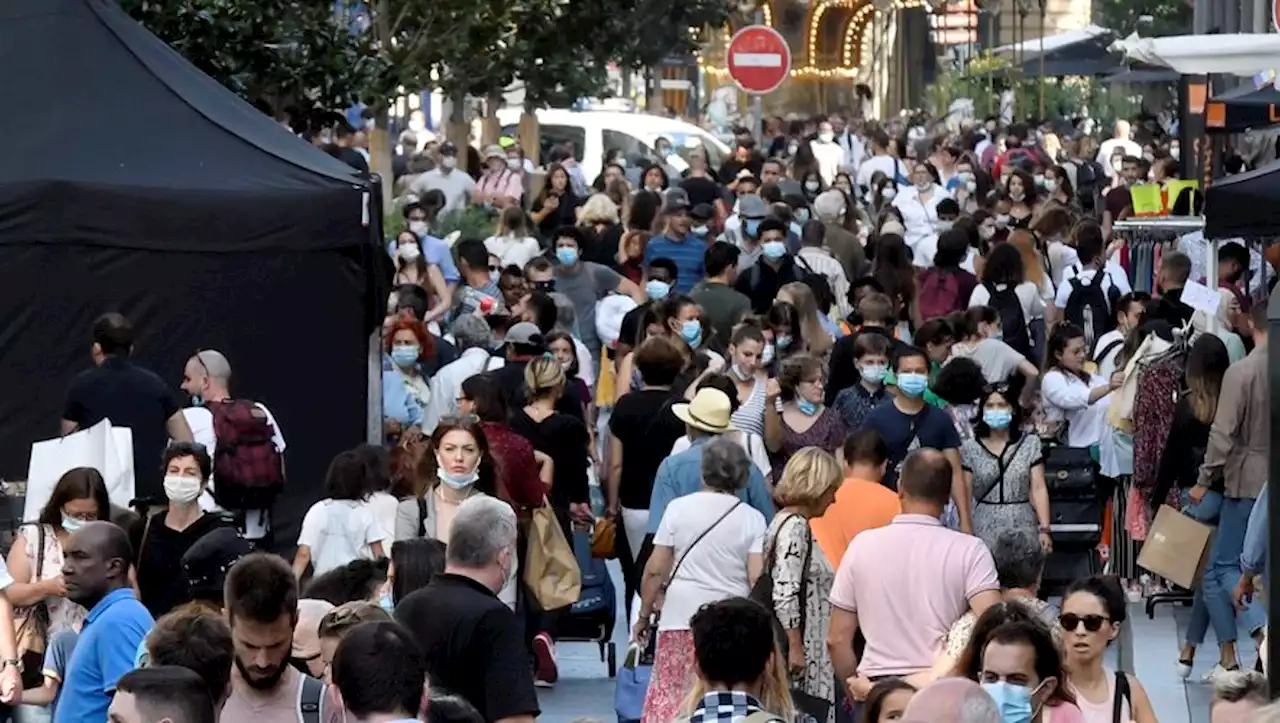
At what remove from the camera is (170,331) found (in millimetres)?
14648

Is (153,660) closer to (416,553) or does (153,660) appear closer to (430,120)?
(416,553)

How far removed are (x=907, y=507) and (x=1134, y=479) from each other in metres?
4.71

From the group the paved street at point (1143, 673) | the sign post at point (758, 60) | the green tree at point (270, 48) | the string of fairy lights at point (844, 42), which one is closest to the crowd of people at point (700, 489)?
the paved street at point (1143, 673)

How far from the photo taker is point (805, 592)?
9789 millimetres

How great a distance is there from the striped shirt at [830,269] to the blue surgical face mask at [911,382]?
18.6 ft

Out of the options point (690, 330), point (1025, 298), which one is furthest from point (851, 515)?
point (1025, 298)

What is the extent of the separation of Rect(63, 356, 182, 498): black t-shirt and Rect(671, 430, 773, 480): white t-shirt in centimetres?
225

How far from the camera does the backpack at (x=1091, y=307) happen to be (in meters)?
18.8

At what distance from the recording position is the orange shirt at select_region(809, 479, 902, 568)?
1021cm

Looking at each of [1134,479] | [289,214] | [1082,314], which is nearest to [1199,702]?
[1134,479]

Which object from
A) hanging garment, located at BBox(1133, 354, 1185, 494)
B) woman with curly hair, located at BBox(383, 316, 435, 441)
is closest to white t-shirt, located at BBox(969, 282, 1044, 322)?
hanging garment, located at BBox(1133, 354, 1185, 494)

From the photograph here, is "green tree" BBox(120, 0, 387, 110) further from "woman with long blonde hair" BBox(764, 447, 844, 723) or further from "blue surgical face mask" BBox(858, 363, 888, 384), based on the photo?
"woman with long blonde hair" BBox(764, 447, 844, 723)

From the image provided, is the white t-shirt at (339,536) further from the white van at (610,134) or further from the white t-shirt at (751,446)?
the white van at (610,134)

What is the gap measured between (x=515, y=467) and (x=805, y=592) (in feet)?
5.26
